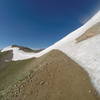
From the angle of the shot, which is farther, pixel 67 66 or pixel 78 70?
pixel 67 66

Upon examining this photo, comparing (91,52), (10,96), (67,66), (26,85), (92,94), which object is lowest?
(92,94)

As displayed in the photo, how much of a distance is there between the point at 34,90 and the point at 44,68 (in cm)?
504

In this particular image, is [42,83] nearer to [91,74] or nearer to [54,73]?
[54,73]

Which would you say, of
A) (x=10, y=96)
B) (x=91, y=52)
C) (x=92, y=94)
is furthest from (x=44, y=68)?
(x=92, y=94)

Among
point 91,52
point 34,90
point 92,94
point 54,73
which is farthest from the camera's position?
point 91,52

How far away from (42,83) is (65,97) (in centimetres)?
418

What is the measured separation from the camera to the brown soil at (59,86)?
13148mm

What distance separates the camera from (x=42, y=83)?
16.3m

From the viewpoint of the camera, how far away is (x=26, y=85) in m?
17.1

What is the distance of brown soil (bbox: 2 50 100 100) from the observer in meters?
13.1

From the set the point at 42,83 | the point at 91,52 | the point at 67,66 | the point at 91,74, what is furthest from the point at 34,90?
the point at 91,52

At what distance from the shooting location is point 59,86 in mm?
14852

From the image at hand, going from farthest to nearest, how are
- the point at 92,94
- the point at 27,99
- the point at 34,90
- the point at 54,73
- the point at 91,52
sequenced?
the point at 91,52 < the point at 54,73 < the point at 34,90 < the point at 27,99 < the point at 92,94

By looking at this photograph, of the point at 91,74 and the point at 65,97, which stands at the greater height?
the point at 91,74
